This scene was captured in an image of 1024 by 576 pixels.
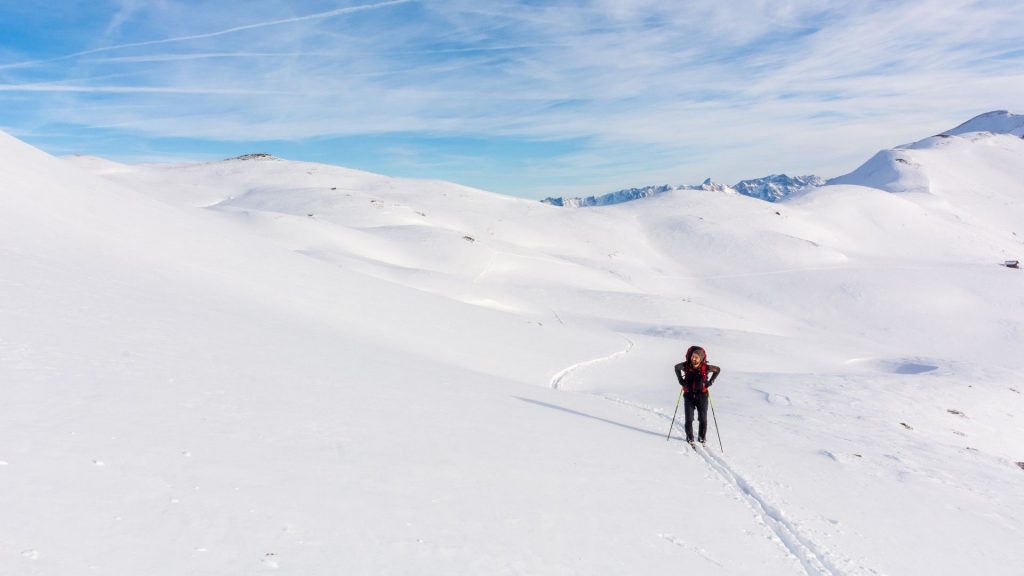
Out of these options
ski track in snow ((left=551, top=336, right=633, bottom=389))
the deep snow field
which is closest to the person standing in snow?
the deep snow field

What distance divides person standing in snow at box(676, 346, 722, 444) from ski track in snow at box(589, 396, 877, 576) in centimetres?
137

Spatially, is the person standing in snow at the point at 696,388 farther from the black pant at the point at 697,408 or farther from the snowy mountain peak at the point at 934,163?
the snowy mountain peak at the point at 934,163

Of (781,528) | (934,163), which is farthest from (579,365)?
(934,163)

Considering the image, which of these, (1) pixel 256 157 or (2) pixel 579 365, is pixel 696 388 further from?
(1) pixel 256 157

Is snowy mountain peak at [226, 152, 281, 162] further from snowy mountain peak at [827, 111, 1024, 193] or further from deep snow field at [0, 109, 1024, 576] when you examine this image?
snowy mountain peak at [827, 111, 1024, 193]

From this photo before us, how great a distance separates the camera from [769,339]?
3706 centimetres

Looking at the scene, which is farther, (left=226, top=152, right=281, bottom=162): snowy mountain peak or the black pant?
(left=226, top=152, right=281, bottom=162): snowy mountain peak

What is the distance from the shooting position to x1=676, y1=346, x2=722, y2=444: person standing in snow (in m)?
13.6

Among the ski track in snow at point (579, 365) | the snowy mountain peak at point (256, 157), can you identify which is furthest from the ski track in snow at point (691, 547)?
the snowy mountain peak at point (256, 157)

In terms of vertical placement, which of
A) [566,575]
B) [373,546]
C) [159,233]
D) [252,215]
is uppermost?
[252,215]

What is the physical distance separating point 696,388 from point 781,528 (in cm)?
504

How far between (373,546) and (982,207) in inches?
5643

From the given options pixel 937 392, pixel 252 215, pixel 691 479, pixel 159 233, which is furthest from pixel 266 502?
pixel 252 215

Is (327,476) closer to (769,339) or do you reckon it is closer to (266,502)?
(266,502)
